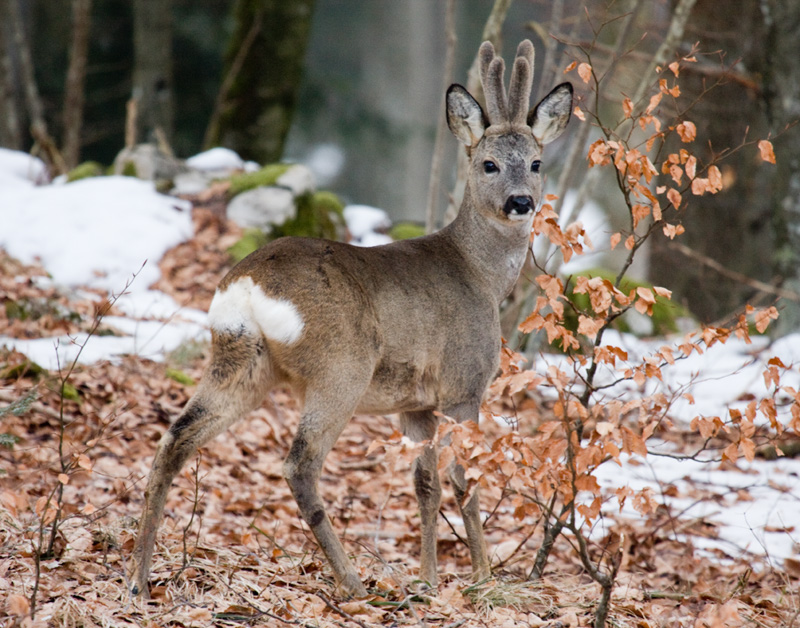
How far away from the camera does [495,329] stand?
4.78 metres

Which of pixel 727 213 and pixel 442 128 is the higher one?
pixel 442 128

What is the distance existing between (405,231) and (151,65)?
7.03m

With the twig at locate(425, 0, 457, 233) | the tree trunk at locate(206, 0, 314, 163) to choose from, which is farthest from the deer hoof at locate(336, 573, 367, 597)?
the tree trunk at locate(206, 0, 314, 163)

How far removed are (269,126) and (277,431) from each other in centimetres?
844

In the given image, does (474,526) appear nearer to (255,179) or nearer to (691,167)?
(691,167)

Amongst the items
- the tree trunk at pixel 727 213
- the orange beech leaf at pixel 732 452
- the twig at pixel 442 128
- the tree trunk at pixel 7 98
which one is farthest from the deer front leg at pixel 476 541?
the tree trunk at pixel 7 98

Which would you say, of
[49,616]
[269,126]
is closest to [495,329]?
[49,616]

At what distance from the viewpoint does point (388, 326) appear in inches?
172

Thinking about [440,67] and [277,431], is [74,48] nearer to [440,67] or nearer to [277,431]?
[277,431]

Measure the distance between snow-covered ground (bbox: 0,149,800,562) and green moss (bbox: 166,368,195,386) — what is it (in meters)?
0.28

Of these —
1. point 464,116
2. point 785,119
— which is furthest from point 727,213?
point 464,116

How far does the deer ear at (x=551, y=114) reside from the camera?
16.0 ft

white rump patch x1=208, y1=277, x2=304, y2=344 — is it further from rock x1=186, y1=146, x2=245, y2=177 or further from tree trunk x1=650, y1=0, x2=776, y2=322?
tree trunk x1=650, y1=0, x2=776, y2=322

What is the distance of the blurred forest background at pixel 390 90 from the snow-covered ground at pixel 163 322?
106 cm
